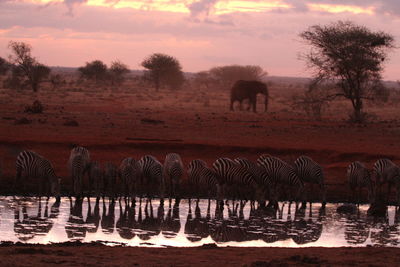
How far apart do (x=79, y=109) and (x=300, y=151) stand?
2131cm

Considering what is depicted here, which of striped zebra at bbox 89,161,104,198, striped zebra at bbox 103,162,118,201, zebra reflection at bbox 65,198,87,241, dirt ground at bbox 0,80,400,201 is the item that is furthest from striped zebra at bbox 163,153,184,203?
dirt ground at bbox 0,80,400,201

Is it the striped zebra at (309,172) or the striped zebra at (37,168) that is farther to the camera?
the striped zebra at (309,172)

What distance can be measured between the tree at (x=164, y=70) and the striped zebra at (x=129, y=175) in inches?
2513

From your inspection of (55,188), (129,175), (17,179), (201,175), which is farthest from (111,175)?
(17,179)

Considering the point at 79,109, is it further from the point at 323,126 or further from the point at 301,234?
the point at 301,234

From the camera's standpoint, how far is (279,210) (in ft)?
60.1

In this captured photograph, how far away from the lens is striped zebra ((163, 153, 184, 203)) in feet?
61.0

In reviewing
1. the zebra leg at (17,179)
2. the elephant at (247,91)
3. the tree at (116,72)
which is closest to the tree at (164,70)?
the tree at (116,72)

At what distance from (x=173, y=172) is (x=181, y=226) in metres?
2.84

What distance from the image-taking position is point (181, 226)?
16.0 m

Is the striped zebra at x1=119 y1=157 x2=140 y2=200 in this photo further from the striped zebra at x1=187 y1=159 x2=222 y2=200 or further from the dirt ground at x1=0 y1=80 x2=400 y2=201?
the dirt ground at x1=0 y1=80 x2=400 y2=201

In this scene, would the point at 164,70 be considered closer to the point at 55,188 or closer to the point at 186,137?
the point at 186,137

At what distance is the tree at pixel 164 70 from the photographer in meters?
83.3

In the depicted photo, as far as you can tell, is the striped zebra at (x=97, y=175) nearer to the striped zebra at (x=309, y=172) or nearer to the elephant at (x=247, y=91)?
the striped zebra at (x=309, y=172)
